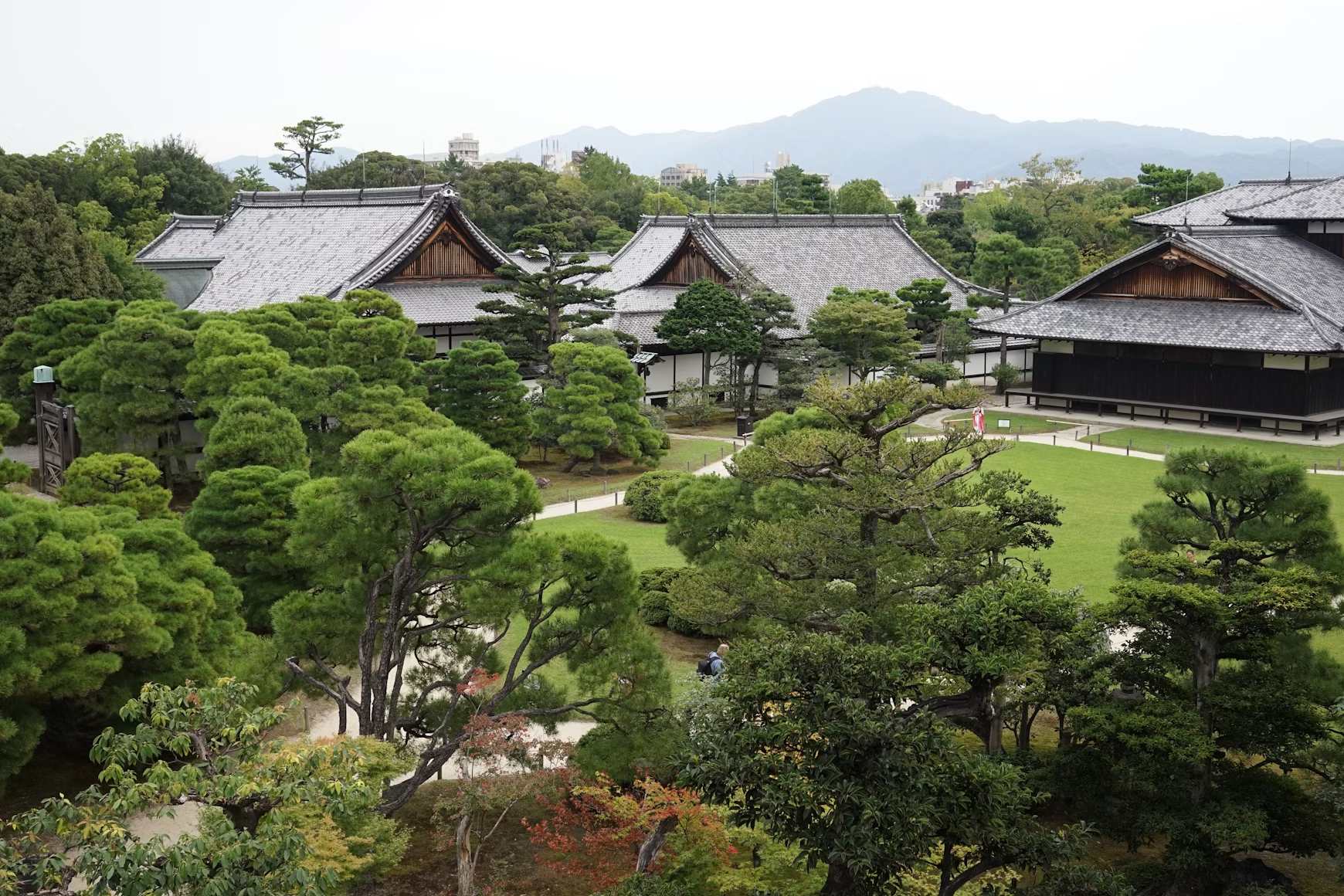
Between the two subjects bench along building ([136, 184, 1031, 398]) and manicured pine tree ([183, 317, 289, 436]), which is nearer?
manicured pine tree ([183, 317, 289, 436])

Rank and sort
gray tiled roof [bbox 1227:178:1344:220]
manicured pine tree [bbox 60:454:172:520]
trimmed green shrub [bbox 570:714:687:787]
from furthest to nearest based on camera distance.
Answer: gray tiled roof [bbox 1227:178:1344:220], manicured pine tree [bbox 60:454:172:520], trimmed green shrub [bbox 570:714:687:787]

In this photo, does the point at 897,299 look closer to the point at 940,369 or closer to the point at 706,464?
the point at 940,369

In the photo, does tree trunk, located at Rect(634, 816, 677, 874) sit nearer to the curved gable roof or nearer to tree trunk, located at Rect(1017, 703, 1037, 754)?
tree trunk, located at Rect(1017, 703, 1037, 754)

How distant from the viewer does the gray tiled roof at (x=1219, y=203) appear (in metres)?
47.9

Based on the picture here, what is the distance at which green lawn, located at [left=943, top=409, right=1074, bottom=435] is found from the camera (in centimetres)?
3575

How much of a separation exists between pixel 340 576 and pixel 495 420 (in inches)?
619

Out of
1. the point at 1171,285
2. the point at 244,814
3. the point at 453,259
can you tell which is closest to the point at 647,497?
the point at 453,259

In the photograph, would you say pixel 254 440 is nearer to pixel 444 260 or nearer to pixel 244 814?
pixel 244 814

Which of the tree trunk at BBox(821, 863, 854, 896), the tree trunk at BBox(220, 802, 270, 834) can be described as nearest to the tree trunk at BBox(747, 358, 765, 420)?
the tree trunk at BBox(821, 863, 854, 896)

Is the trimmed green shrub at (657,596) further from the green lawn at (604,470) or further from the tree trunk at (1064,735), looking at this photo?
the green lawn at (604,470)

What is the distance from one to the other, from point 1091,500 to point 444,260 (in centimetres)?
2017

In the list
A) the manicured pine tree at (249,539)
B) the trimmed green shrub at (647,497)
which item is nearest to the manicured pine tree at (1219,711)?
the manicured pine tree at (249,539)

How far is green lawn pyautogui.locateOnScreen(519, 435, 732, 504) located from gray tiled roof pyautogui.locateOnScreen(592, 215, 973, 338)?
7530 millimetres

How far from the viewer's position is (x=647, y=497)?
25.7 metres
